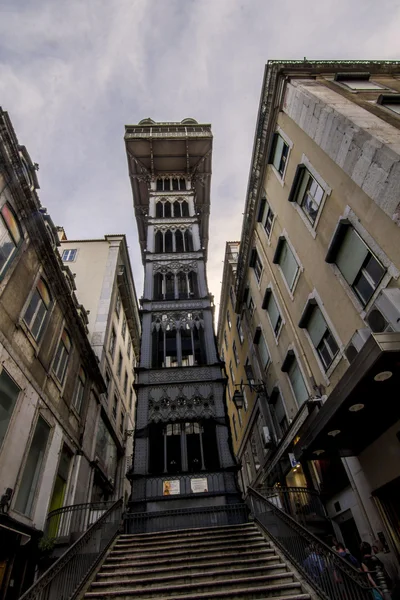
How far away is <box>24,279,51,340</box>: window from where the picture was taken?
14.2 meters

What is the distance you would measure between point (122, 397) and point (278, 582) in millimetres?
24682

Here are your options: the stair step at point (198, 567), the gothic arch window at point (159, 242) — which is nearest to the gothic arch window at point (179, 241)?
the gothic arch window at point (159, 242)

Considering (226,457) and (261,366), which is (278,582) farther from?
(261,366)

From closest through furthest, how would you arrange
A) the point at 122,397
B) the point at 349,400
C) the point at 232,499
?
the point at 349,400 → the point at 232,499 → the point at 122,397

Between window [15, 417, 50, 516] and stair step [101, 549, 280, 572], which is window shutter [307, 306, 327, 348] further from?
window [15, 417, 50, 516]

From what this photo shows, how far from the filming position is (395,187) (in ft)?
29.5

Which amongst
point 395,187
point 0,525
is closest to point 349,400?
point 395,187

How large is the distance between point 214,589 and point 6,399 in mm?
8963

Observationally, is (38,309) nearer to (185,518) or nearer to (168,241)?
(185,518)

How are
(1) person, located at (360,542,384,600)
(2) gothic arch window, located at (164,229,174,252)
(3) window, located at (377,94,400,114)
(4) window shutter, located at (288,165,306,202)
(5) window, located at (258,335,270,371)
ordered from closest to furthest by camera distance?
(1) person, located at (360,542,384,600), (3) window, located at (377,94,400,114), (4) window shutter, located at (288,165,306,202), (5) window, located at (258,335,270,371), (2) gothic arch window, located at (164,229,174,252)

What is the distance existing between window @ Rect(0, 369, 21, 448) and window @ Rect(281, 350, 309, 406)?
12377mm

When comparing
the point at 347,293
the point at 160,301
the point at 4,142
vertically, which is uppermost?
the point at 160,301

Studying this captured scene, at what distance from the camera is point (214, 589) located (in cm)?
765

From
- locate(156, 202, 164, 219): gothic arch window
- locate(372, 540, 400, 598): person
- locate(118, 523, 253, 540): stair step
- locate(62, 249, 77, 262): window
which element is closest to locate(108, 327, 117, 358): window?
locate(62, 249, 77, 262): window
